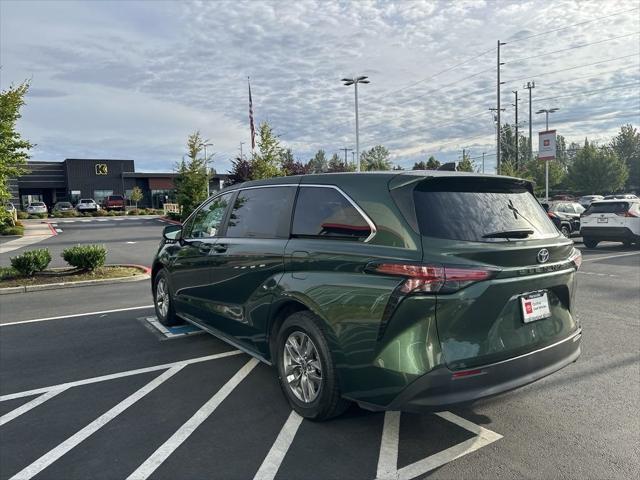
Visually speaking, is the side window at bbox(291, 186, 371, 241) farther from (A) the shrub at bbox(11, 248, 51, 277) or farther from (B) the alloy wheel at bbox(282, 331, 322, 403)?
(A) the shrub at bbox(11, 248, 51, 277)

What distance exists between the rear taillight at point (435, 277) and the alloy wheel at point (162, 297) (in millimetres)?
4044

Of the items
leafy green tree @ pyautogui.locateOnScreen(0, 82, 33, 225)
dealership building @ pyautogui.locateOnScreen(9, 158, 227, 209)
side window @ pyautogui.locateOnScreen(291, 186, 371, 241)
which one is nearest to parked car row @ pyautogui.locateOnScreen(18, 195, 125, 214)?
dealership building @ pyautogui.locateOnScreen(9, 158, 227, 209)

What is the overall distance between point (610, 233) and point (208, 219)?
1462 cm

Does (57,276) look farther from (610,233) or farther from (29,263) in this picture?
(610,233)

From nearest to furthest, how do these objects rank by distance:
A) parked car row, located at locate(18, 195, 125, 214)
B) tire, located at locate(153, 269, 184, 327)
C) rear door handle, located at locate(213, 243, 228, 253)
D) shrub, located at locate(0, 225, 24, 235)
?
rear door handle, located at locate(213, 243, 228, 253), tire, located at locate(153, 269, 184, 327), shrub, located at locate(0, 225, 24, 235), parked car row, located at locate(18, 195, 125, 214)

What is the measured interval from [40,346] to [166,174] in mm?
58720

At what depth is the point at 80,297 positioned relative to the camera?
873 centimetres

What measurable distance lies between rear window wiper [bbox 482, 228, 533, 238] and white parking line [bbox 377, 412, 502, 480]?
1.44m

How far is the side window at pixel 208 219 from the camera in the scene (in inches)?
197

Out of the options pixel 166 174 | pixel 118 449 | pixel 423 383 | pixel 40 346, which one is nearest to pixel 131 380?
pixel 118 449

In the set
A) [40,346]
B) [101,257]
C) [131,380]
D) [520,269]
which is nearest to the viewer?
[520,269]

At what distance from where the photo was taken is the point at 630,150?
81.3 meters

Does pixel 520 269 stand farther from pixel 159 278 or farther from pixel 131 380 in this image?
pixel 159 278

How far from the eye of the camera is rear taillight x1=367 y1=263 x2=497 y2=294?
9.23 feet
